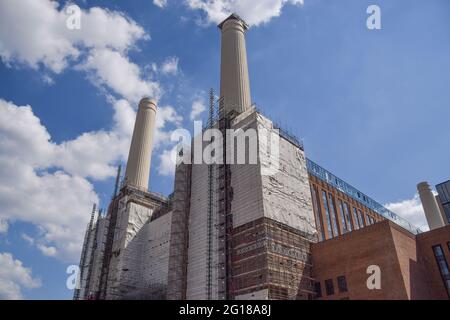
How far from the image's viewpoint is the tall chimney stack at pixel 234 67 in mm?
57125

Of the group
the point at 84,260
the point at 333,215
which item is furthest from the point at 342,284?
the point at 84,260

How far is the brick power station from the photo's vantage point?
38156 millimetres

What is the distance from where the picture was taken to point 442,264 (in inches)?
1578

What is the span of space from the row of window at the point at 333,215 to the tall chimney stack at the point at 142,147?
3240 cm

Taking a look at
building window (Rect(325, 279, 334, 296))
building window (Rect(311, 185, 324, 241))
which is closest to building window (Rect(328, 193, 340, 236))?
building window (Rect(311, 185, 324, 241))

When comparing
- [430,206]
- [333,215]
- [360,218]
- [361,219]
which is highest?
[430,206]

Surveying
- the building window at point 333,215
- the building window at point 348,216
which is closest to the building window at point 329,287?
the building window at point 333,215

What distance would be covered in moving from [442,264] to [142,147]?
182ft

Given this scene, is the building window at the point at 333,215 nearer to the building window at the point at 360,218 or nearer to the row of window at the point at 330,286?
the building window at the point at 360,218

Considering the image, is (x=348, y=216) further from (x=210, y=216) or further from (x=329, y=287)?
(x=210, y=216)

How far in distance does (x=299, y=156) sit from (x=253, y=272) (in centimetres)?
2021

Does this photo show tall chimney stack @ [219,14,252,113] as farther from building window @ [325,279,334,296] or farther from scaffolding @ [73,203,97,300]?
scaffolding @ [73,203,97,300]
